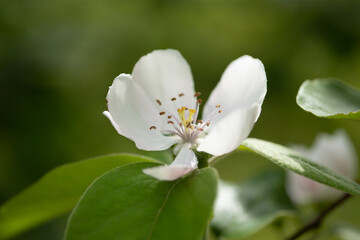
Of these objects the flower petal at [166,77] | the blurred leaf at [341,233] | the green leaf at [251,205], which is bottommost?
the blurred leaf at [341,233]

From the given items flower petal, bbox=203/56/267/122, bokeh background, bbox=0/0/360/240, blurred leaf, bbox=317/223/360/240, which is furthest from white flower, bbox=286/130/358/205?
bokeh background, bbox=0/0/360/240

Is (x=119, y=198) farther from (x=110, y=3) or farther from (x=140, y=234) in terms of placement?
(x=110, y=3)

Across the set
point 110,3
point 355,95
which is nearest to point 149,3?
point 110,3

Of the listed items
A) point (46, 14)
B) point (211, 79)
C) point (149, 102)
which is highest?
point (46, 14)

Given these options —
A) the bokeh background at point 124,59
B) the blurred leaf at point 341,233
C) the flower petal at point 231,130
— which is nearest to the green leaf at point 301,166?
the flower petal at point 231,130

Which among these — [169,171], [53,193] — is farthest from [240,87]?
[53,193]

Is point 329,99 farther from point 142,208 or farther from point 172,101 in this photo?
point 142,208

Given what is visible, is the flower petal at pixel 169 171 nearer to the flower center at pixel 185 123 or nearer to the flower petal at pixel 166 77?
the flower center at pixel 185 123
